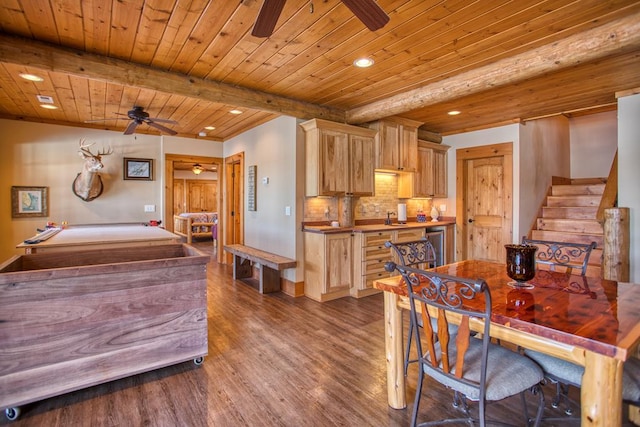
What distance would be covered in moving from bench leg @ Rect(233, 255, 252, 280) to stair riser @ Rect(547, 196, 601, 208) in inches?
207

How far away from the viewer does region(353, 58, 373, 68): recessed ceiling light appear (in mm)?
3016

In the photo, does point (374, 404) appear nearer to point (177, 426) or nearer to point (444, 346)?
point (444, 346)

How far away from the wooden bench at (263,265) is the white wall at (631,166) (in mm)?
3863

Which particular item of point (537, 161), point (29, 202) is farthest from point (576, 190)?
point (29, 202)

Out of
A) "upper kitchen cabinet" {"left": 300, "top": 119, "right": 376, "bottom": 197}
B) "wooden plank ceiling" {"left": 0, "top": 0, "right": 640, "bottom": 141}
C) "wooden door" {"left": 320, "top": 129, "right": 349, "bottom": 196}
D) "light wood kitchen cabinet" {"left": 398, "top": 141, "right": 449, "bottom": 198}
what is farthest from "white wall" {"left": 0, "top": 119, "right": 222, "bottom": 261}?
"light wood kitchen cabinet" {"left": 398, "top": 141, "right": 449, "bottom": 198}

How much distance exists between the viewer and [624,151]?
3.75 metres

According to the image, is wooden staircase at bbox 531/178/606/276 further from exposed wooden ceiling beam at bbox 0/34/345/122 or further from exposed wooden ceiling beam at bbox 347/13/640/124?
exposed wooden ceiling beam at bbox 0/34/345/122

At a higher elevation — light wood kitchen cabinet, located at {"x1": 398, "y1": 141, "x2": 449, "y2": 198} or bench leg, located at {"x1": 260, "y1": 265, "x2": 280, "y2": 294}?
light wood kitchen cabinet, located at {"x1": 398, "y1": 141, "x2": 449, "y2": 198}

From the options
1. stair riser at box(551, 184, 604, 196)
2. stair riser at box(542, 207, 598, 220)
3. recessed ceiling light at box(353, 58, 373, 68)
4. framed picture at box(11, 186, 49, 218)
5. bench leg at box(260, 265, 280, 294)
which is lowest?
bench leg at box(260, 265, 280, 294)

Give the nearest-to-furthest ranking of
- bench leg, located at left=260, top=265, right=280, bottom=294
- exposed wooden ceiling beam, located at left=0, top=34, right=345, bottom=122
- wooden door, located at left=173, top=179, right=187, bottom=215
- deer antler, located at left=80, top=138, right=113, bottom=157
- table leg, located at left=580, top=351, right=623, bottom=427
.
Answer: table leg, located at left=580, top=351, right=623, bottom=427 < exposed wooden ceiling beam, located at left=0, top=34, right=345, bottom=122 < bench leg, located at left=260, top=265, right=280, bottom=294 < deer antler, located at left=80, top=138, right=113, bottom=157 < wooden door, located at left=173, top=179, right=187, bottom=215

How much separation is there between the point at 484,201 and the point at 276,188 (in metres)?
3.49

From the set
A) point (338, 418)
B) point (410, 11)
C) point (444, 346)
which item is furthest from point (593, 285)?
point (410, 11)

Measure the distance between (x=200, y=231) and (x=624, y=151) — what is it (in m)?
9.53

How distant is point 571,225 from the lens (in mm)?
5004
